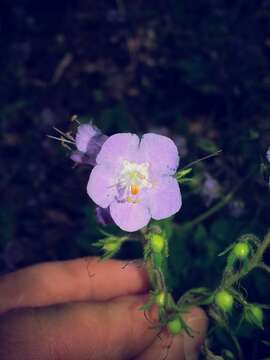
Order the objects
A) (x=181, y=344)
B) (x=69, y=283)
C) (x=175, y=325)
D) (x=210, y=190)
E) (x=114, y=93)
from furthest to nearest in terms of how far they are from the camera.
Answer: (x=114, y=93)
(x=210, y=190)
(x=69, y=283)
(x=181, y=344)
(x=175, y=325)

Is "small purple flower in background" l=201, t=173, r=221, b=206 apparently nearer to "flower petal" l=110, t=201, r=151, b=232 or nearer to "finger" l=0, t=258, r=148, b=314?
"finger" l=0, t=258, r=148, b=314

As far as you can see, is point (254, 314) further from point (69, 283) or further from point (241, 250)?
point (69, 283)

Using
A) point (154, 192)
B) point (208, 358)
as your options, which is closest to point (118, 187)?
point (154, 192)

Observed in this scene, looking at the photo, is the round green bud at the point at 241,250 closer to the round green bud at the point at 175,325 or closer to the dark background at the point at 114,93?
the round green bud at the point at 175,325

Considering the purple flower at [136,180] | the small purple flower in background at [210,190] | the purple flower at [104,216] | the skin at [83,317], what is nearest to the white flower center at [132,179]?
the purple flower at [136,180]

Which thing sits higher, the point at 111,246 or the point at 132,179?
the point at 132,179

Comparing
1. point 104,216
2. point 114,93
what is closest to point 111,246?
point 104,216
